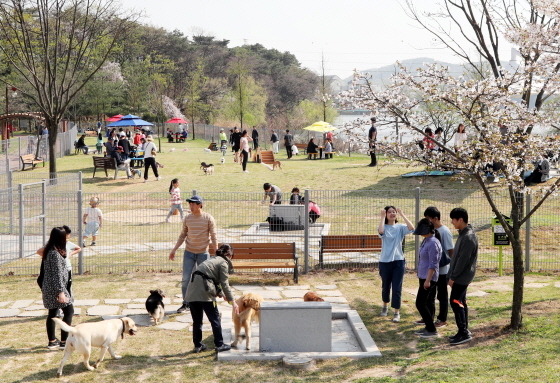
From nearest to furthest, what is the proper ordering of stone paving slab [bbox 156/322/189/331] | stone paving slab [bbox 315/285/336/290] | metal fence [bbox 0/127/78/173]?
stone paving slab [bbox 156/322/189/331] → stone paving slab [bbox 315/285/336/290] → metal fence [bbox 0/127/78/173]

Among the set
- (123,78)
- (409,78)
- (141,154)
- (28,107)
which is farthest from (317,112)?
(409,78)

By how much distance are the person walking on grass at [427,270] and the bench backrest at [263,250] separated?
12.4ft

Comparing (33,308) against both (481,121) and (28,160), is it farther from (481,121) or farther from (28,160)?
(28,160)

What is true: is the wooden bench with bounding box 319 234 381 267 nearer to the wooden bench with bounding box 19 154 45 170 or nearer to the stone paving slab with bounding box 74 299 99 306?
the stone paving slab with bounding box 74 299 99 306

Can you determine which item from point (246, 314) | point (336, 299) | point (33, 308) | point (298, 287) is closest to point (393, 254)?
point (336, 299)

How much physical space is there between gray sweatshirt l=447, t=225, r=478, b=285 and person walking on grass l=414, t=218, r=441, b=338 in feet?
1.09

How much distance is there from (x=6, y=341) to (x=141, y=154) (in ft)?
69.4

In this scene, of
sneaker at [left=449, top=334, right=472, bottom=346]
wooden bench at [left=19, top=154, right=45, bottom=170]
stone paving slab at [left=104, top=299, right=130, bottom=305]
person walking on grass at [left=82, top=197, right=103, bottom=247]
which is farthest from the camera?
wooden bench at [left=19, top=154, right=45, bottom=170]

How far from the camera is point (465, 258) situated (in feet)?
26.8

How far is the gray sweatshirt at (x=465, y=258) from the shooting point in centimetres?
817

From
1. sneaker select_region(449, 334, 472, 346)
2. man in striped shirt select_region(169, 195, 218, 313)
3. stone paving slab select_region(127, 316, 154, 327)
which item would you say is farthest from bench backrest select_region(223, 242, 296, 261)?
sneaker select_region(449, 334, 472, 346)

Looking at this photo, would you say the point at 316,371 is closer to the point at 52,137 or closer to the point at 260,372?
the point at 260,372

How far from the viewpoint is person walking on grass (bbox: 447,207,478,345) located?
8180 mm

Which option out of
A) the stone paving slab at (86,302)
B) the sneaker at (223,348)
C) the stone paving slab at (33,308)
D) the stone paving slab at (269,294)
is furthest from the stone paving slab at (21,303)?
the sneaker at (223,348)
